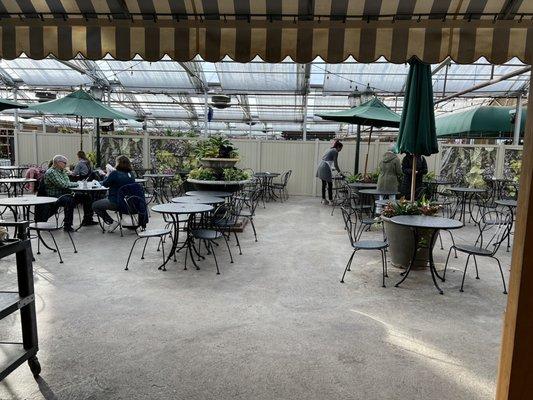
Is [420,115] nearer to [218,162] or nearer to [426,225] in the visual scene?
[426,225]

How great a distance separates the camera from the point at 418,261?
527 centimetres

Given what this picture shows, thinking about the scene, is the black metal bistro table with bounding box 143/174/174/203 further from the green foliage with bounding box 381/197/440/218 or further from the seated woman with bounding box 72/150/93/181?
the green foliage with bounding box 381/197/440/218

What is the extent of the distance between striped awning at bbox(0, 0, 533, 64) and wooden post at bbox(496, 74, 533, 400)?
1406 millimetres

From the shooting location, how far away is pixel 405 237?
5.13 m

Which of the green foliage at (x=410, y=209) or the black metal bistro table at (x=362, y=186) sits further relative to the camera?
the black metal bistro table at (x=362, y=186)

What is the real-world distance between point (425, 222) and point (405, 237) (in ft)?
1.80

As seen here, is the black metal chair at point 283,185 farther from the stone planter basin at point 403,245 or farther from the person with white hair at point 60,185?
the stone planter basin at point 403,245

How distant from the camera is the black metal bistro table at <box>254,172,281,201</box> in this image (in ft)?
37.1

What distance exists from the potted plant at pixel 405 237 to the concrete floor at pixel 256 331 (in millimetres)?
240

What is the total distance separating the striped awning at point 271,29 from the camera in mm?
2449

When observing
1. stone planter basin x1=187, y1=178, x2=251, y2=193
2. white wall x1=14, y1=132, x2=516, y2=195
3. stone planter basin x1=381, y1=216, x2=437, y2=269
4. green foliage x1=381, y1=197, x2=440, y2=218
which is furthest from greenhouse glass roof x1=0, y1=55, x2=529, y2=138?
stone planter basin x1=381, y1=216, x2=437, y2=269

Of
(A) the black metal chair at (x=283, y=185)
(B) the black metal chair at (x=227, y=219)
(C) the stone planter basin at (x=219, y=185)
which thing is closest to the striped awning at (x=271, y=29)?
(B) the black metal chair at (x=227, y=219)

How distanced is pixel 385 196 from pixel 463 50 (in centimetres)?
542

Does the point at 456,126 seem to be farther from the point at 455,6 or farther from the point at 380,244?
the point at 455,6
